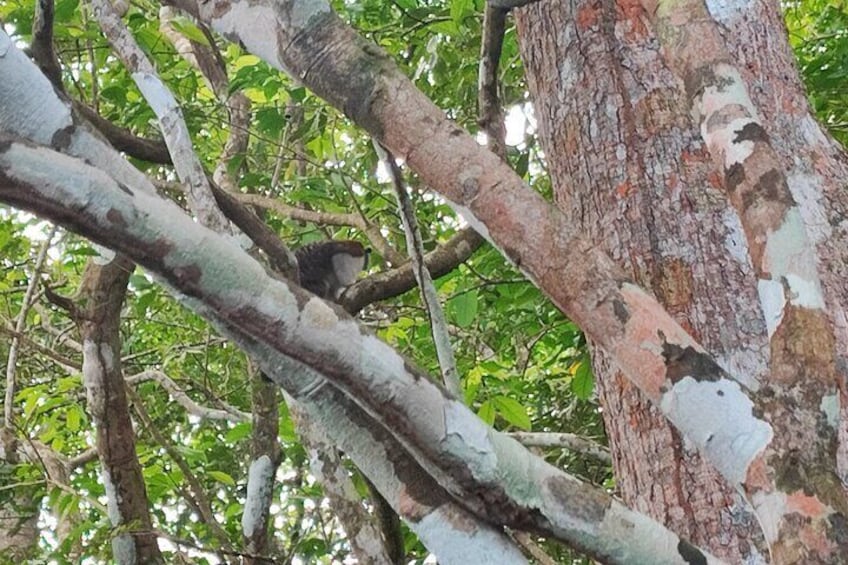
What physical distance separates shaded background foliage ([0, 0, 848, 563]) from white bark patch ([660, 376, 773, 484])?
4.65 feet

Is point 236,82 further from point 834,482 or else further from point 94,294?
point 834,482

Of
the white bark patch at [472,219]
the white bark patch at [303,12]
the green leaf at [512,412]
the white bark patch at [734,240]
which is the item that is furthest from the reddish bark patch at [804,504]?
the green leaf at [512,412]

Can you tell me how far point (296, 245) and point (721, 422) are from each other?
3.17m

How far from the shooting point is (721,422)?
121 centimetres

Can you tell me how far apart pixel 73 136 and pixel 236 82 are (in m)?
2.19

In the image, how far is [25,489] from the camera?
3773 millimetres

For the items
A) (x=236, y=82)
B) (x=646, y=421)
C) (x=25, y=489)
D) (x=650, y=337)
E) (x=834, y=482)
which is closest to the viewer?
(x=834, y=482)

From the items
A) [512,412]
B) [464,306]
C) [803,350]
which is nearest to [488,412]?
[512,412]

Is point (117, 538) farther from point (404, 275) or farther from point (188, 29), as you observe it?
point (188, 29)

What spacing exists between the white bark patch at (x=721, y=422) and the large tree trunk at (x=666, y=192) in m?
0.51

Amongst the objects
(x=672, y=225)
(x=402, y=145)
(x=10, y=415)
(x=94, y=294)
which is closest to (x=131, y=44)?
(x=402, y=145)

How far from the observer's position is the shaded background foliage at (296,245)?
3.24 meters

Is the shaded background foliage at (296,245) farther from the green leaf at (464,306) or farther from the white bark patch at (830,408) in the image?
the white bark patch at (830,408)

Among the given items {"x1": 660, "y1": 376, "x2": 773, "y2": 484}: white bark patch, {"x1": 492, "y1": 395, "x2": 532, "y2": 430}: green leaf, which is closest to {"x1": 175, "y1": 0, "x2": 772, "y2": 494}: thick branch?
{"x1": 660, "y1": 376, "x2": 773, "y2": 484}: white bark patch
